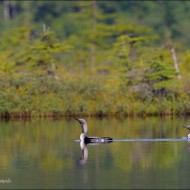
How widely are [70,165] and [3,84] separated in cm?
1913

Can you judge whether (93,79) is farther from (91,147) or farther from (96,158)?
(96,158)

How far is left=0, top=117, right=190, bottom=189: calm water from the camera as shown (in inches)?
725

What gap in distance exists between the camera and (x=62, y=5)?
2702 inches

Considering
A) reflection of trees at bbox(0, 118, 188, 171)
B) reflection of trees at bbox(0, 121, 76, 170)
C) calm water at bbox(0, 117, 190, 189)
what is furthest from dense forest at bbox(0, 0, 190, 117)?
calm water at bbox(0, 117, 190, 189)

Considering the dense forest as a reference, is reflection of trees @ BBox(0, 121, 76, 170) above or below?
below

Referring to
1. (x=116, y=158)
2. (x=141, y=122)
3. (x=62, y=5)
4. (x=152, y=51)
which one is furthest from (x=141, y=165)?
(x=62, y=5)

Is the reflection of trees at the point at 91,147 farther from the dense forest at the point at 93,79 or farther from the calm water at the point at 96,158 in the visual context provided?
the dense forest at the point at 93,79

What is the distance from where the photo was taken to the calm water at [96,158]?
725 inches

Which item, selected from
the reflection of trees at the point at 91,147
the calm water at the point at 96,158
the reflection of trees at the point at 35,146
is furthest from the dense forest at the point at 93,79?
the calm water at the point at 96,158

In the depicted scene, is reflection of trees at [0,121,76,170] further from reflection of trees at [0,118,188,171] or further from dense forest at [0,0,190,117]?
dense forest at [0,0,190,117]

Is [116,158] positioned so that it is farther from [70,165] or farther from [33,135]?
[33,135]

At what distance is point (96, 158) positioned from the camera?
2211 cm

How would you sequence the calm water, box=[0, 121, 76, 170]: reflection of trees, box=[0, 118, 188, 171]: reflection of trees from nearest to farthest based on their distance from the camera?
the calm water, box=[0, 118, 188, 171]: reflection of trees, box=[0, 121, 76, 170]: reflection of trees

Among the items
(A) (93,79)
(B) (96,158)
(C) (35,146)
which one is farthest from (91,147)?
(A) (93,79)
